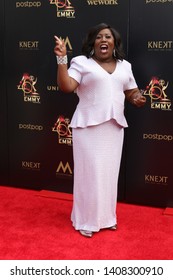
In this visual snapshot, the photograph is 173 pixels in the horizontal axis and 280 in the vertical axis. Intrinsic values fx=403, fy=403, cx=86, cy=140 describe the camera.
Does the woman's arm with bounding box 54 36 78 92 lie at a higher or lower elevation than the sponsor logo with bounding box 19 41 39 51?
lower

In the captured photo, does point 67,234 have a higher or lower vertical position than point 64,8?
lower

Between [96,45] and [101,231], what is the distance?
1.48 meters

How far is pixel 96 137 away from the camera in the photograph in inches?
122

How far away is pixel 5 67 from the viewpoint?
4219 mm

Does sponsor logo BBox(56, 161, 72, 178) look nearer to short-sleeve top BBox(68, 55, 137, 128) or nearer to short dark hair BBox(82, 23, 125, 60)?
short-sleeve top BBox(68, 55, 137, 128)

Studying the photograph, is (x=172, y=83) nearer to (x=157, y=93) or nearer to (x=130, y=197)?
(x=157, y=93)

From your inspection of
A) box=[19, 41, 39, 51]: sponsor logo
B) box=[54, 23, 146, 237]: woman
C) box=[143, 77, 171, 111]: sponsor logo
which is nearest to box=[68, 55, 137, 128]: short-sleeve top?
box=[54, 23, 146, 237]: woman

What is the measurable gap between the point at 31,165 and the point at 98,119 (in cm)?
152

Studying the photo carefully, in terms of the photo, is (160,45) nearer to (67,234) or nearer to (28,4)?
(28,4)

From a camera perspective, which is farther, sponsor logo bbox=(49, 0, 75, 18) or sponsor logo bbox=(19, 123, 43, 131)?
sponsor logo bbox=(19, 123, 43, 131)

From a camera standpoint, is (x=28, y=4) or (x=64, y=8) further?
(x=28, y=4)

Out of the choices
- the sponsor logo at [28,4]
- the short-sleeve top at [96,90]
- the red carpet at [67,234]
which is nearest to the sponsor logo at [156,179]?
the red carpet at [67,234]

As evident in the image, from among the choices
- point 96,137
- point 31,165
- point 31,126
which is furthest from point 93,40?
point 31,165

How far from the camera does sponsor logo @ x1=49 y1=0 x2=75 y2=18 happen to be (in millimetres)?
3840
